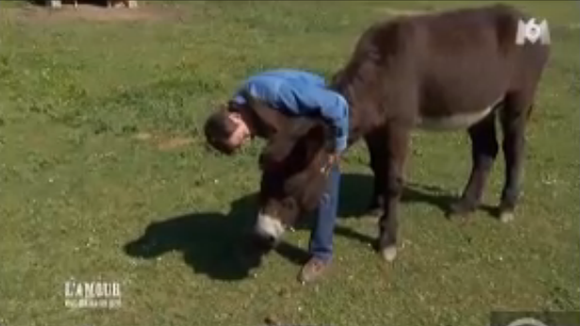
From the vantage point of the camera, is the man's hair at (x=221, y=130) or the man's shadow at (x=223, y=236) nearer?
the man's hair at (x=221, y=130)

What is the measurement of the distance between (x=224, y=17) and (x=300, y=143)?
11467 mm

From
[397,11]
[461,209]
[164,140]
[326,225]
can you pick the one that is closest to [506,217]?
[461,209]

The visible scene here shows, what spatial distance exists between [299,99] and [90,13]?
11.3 meters

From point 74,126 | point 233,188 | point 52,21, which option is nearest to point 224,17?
point 52,21

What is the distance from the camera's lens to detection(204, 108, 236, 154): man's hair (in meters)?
5.27

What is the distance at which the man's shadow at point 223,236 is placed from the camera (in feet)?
20.3

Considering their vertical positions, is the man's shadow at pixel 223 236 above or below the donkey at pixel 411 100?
below

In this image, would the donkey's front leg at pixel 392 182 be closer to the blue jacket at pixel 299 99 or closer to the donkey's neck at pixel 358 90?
the donkey's neck at pixel 358 90

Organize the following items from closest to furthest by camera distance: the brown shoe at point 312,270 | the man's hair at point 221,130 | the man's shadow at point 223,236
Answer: the man's hair at point 221,130 → the brown shoe at point 312,270 → the man's shadow at point 223,236

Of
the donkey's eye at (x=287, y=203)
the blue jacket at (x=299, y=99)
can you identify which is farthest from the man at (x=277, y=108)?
the donkey's eye at (x=287, y=203)

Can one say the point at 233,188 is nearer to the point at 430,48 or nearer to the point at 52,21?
the point at 430,48

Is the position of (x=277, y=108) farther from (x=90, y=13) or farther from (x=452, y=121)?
(x=90, y=13)

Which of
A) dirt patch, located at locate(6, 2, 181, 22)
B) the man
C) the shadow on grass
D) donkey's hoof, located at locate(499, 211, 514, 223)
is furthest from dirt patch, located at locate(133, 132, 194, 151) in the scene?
the shadow on grass

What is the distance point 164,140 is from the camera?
344 inches
